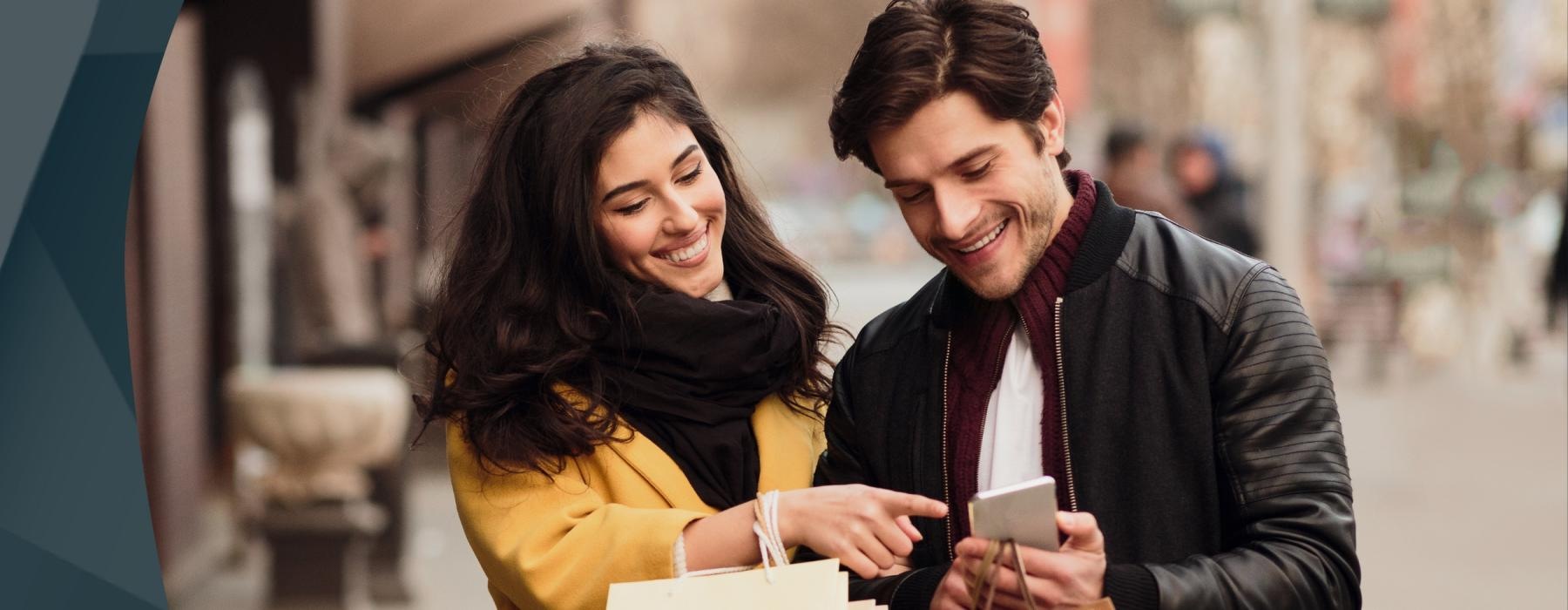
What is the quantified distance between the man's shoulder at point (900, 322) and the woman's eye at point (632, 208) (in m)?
0.42

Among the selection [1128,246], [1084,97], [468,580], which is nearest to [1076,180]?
[1128,246]

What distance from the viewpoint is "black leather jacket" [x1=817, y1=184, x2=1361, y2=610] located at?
2.38m

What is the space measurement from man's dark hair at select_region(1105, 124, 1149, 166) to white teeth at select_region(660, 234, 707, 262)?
577 centimetres

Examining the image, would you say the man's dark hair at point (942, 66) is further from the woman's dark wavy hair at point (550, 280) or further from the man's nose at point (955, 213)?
the woman's dark wavy hair at point (550, 280)

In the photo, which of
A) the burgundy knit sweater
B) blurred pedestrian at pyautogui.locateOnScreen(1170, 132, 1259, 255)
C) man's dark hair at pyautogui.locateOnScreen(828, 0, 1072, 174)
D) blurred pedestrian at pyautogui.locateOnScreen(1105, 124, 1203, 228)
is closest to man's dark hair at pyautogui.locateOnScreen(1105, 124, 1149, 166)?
blurred pedestrian at pyautogui.locateOnScreen(1105, 124, 1203, 228)

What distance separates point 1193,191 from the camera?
398 inches

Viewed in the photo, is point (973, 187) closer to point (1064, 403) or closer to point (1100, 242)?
point (1100, 242)

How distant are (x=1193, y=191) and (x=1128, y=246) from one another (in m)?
7.74

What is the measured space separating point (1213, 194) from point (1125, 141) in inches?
70.2

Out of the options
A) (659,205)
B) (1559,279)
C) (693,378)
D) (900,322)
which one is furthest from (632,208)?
(1559,279)

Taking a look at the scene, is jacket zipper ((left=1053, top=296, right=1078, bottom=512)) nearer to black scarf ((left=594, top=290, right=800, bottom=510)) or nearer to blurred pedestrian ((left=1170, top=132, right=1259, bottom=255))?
black scarf ((left=594, top=290, right=800, bottom=510))

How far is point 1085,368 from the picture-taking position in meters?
A: 2.57

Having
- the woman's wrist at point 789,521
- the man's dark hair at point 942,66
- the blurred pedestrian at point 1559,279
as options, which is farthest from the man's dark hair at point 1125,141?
the blurred pedestrian at point 1559,279

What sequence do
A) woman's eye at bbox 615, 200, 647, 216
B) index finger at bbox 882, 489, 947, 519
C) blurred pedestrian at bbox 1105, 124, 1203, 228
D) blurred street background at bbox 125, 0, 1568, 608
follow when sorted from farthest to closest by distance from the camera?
blurred pedestrian at bbox 1105, 124, 1203, 228 → blurred street background at bbox 125, 0, 1568, 608 → woman's eye at bbox 615, 200, 647, 216 → index finger at bbox 882, 489, 947, 519
